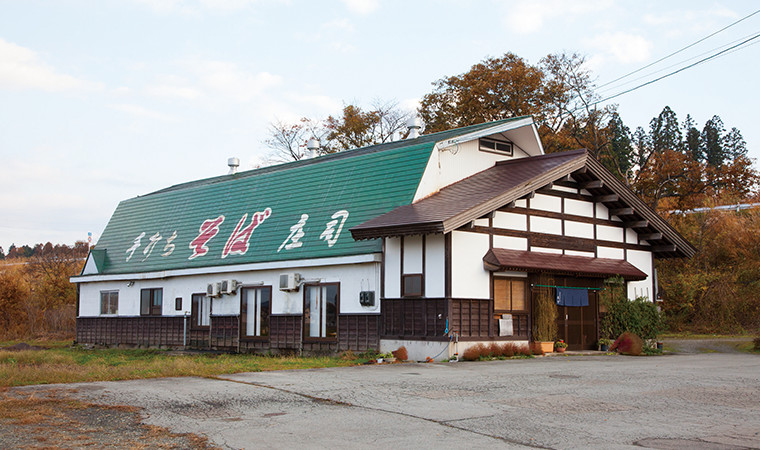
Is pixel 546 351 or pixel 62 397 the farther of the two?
pixel 546 351

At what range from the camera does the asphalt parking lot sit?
7484 mm

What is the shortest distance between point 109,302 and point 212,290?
7400mm

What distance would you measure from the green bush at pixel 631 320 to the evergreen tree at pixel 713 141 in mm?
51727

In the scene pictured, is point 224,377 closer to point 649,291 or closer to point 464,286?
point 464,286

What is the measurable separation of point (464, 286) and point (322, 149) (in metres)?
29.4

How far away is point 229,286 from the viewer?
77.9 feet

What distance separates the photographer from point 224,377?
1312cm

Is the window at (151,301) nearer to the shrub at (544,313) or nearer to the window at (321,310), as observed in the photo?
the window at (321,310)

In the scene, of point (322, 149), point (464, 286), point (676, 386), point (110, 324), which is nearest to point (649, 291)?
point (464, 286)

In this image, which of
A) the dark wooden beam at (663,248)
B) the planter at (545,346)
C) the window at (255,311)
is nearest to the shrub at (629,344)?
the planter at (545,346)

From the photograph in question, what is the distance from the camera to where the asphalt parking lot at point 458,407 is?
7.48 meters

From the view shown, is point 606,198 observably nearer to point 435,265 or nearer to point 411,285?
point 435,265

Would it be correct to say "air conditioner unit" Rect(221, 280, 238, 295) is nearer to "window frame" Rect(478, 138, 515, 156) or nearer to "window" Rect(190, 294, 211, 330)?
"window" Rect(190, 294, 211, 330)

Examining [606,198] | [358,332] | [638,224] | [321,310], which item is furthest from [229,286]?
[638,224]
